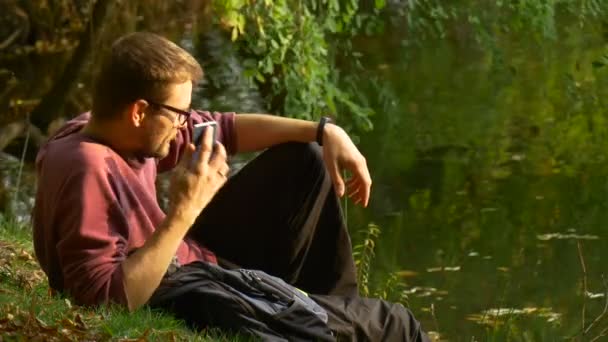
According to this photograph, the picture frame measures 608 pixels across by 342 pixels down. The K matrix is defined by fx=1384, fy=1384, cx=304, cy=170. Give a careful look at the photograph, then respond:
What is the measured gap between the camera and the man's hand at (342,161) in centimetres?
454

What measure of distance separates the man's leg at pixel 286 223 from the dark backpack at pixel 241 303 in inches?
14.0

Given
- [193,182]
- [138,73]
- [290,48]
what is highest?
[138,73]

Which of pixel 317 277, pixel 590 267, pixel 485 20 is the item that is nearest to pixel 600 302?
pixel 590 267

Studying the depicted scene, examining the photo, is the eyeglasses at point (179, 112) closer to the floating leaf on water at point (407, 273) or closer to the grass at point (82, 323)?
the grass at point (82, 323)

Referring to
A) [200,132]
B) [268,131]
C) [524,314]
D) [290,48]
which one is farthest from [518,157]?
[200,132]

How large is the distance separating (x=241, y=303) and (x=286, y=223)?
1.73 ft

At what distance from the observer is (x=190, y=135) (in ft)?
15.1

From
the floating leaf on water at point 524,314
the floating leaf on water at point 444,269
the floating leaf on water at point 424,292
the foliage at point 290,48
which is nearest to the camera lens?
the floating leaf on water at point 524,314

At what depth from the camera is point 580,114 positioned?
45.6 ft

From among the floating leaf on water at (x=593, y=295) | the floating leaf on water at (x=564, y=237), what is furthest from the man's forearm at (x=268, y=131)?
the floating leaf on water at (x=564, y=237)

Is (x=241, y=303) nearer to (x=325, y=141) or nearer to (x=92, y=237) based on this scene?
(x=92, y=237)

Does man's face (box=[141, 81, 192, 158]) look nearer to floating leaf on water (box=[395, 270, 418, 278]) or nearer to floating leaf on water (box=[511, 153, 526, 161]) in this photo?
floating leaf on water (box=[395, 270, 418, 278])

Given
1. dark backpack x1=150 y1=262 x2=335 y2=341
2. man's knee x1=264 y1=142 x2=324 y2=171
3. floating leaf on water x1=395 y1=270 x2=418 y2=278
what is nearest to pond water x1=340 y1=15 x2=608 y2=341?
floating leaf on water x1=395 y1=270 x2=418 y2=278

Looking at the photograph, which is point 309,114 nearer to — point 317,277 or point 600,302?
point 600,302
